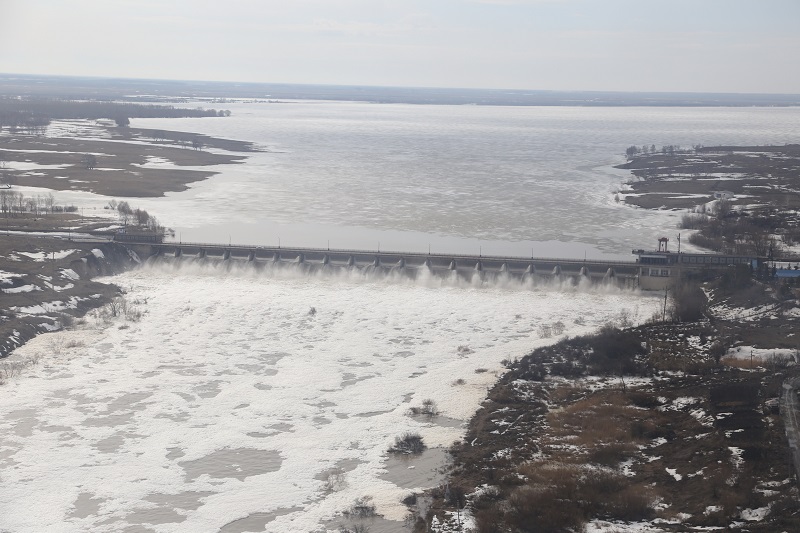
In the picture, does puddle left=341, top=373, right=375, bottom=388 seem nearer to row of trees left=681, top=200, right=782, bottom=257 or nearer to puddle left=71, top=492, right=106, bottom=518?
puddle left=71, top=492, right=106, bottom=518

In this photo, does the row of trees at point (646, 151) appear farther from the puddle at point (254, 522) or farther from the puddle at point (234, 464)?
the puddle at point (254, 522)

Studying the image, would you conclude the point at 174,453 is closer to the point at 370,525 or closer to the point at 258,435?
the point at 258,435

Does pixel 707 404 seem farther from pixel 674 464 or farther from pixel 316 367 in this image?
pixel 316 367

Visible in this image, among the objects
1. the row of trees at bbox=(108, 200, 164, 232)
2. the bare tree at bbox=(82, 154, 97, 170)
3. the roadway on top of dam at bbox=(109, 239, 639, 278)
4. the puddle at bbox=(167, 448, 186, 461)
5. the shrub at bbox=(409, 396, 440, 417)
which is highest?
the bare tree at bbox=(82, 154, 97, 170)

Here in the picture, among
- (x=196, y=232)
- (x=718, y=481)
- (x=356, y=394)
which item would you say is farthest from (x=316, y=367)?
(x=196, y=232)

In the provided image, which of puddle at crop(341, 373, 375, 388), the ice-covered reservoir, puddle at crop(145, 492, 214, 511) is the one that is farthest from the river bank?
puddle at crop(145, 492, 214, 511)
